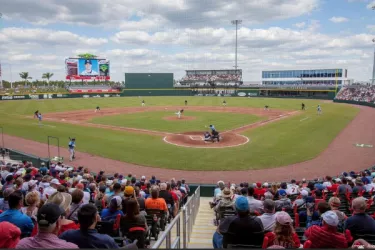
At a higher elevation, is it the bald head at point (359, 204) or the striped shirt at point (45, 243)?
the striped shirt at point (45, 243)

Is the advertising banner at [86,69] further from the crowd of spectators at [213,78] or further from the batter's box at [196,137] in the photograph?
the batter's box at [196,137]

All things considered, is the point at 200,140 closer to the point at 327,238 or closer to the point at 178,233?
the point at 178,233

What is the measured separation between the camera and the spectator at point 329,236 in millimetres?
4570

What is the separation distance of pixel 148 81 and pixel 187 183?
10051 centimetres

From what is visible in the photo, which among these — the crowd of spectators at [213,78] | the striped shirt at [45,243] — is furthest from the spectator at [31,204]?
→ the crowd of spectators at [213,78]

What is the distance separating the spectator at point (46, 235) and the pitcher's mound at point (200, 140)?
68.6 ft

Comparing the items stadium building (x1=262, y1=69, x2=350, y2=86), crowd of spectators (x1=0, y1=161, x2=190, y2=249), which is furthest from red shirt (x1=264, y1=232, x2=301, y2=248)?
stadium building (x1=262, y1=69, x2=350, y2=86)

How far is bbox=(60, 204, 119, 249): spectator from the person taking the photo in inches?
157

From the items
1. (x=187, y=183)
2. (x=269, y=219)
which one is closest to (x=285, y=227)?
(x=269, y=219)

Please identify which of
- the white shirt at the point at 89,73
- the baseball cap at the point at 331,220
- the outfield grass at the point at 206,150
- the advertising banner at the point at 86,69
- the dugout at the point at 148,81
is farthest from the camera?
→ the dugout at the point at 148,81

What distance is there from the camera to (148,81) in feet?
371

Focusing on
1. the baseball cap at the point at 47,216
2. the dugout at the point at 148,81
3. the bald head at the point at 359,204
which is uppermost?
the dugout at the point at 148,81

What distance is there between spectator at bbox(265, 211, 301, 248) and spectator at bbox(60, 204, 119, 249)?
2.37 meters

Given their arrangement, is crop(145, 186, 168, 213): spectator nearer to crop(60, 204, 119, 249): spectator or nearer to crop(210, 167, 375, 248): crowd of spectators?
crop(210, 167, 375, 248): crowd of spectators
